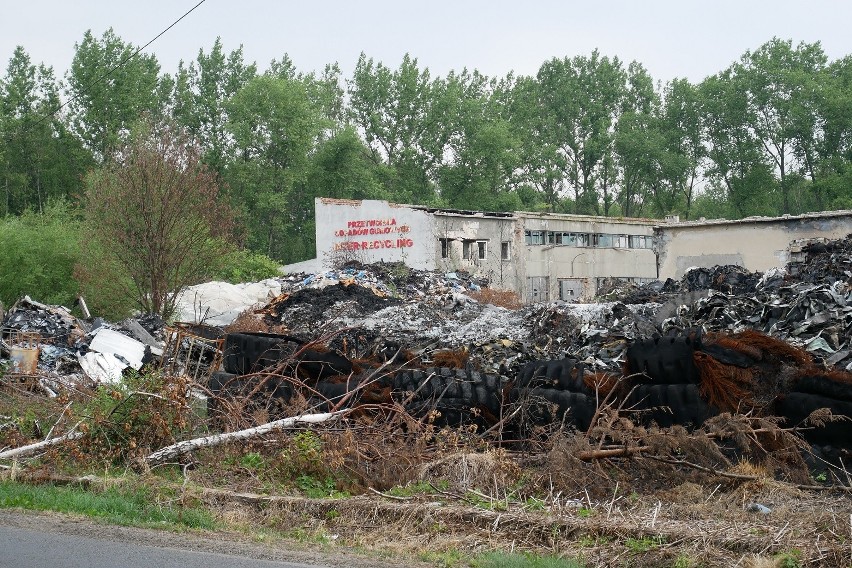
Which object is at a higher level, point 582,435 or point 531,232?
point 531,232

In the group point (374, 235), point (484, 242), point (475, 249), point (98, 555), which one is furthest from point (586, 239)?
point (98, 555)

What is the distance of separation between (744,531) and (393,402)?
5.37m

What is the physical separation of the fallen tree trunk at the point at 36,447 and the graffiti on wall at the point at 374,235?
1394 inches

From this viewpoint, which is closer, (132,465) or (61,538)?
(61,538)

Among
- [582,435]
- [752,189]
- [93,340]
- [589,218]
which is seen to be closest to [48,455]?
[582,435]

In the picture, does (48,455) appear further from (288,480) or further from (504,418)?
(504,418)

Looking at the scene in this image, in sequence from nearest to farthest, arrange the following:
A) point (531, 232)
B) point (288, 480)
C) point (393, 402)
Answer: point (288, 480) → point (393, 402) → point (531, 232)

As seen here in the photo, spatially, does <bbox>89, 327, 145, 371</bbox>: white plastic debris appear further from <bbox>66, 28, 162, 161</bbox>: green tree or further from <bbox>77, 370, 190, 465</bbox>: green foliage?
<bbox>66, 28, 162, 161</bbox>: green tree

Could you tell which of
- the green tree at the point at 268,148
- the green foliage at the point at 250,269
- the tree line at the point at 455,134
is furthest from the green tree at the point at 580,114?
the green foliage at the point at 250,269

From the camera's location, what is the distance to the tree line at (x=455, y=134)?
205 ft

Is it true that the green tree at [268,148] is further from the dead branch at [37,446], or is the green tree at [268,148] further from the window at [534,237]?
the dead branch at [37,446]

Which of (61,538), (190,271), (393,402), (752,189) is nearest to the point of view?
(61,538)

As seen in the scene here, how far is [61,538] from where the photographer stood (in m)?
7.34

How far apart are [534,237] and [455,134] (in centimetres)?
2675
